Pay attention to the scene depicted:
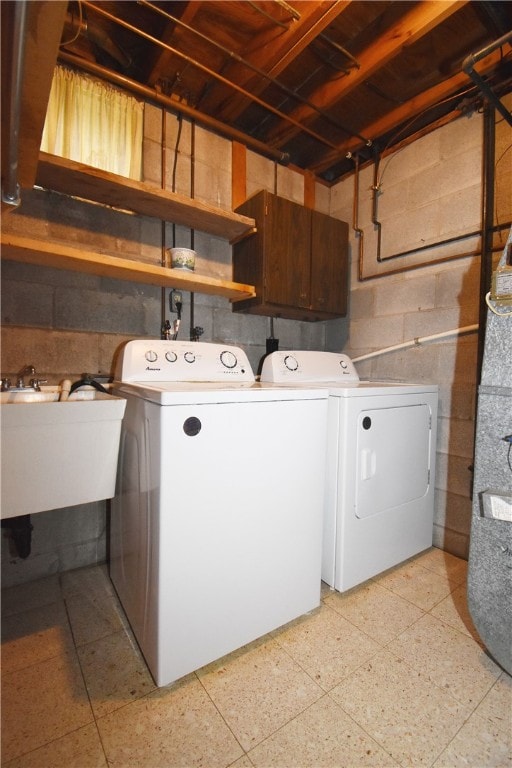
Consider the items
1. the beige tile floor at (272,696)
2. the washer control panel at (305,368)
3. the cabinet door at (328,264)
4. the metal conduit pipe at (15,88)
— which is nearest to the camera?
the metal conduit pipe at (15,88)

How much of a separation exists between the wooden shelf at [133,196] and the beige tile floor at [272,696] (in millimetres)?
1854

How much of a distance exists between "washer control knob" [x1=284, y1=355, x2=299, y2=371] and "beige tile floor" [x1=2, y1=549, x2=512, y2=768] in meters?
1.17

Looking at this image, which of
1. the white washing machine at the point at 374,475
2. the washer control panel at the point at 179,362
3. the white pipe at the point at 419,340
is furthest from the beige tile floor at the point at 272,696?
the white pipe at the point at 419,340

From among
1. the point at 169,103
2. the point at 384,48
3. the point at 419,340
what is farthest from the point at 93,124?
the point at 419,340

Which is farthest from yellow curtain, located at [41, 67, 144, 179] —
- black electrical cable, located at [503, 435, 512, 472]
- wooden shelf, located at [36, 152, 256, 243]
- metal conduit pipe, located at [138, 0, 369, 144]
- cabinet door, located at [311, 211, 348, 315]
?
black electrical cable, located at [503, 435, 512, 472]

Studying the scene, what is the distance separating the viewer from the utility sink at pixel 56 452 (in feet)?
3.23

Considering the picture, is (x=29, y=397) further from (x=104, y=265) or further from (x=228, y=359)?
(x=228, y=359)

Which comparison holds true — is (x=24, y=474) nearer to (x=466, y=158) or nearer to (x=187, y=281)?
(x=187, y=281)

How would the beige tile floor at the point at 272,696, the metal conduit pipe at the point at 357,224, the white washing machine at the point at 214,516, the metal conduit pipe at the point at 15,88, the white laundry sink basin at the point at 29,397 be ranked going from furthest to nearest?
the metal conduit pipe at the point at 357,224 → the white laundry sink basin at the point at 29,397 → the white washing machine at the point at 214,516 → the beige tile floor at the point at 272,696 → the metal conduit pipe at the point at 15,88

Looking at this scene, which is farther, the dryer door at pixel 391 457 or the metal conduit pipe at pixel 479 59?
the dryer door at pixel 391 457

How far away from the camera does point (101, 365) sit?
5.59 ft

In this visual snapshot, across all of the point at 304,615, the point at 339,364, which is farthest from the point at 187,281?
the point at 304,615

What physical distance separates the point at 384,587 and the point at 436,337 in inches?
53.6

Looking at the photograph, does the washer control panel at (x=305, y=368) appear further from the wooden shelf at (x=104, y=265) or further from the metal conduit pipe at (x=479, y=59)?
the metal conduit pipe at (x=479, y=59)
